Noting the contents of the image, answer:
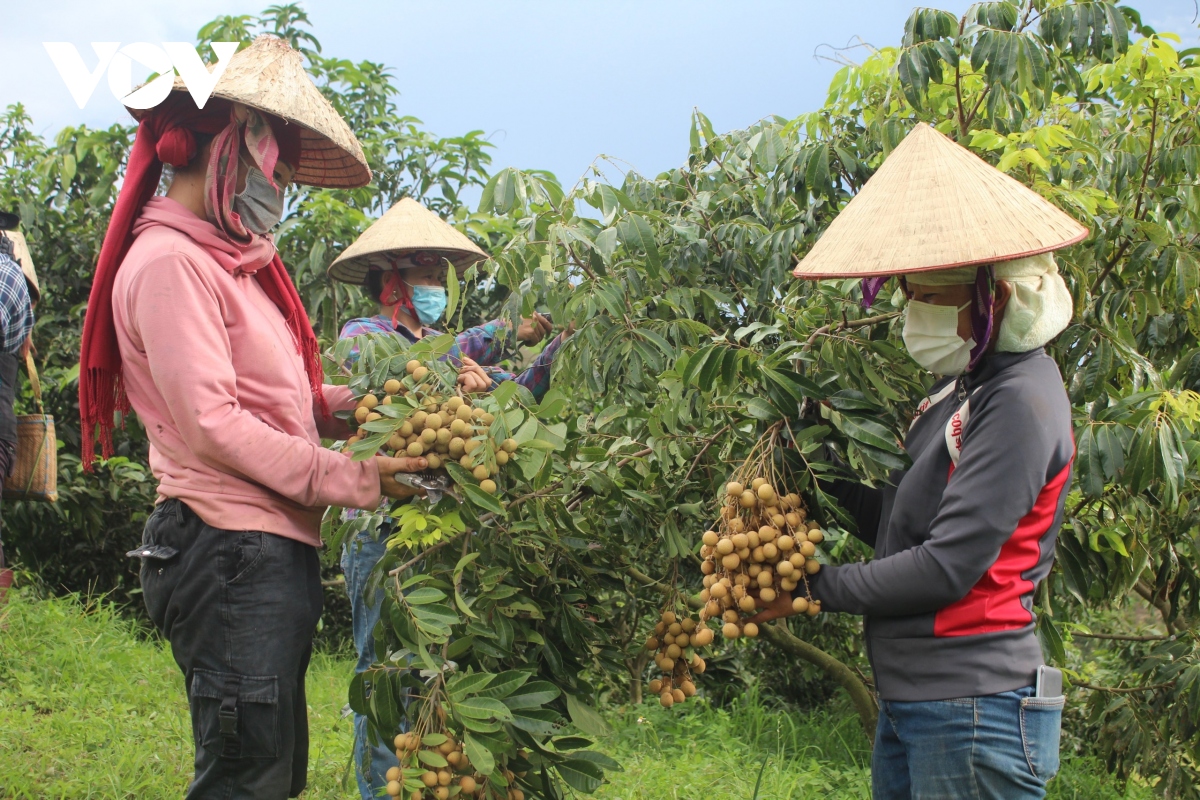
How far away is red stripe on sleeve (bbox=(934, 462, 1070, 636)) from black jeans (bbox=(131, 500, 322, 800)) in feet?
3.58

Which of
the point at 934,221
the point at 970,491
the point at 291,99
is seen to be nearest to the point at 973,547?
the point at 970,491

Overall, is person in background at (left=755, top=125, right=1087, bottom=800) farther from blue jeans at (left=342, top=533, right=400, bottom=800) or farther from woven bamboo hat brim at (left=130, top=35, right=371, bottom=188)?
blue jeans at (left=342, top=533, right=400, bottom=800)

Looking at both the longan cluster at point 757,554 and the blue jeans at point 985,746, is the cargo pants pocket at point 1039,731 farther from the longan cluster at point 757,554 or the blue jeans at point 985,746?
the longan cluster at point 757,554

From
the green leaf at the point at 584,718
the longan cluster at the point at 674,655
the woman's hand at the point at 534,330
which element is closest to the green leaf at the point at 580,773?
the green leaf at the point at 584,718

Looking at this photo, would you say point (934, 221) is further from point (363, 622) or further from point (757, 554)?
point (363, 622)

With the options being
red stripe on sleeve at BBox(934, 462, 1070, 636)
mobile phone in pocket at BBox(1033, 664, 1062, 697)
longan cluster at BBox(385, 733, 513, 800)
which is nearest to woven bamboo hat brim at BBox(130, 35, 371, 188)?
longan cluster at BBox(385, 733, 513, 800)

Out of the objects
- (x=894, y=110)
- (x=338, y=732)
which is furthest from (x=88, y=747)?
(x=894, y=110)

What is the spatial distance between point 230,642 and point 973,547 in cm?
120

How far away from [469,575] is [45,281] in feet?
14.0

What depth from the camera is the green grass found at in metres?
2.94

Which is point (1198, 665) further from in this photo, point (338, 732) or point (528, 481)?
point (338, 732)

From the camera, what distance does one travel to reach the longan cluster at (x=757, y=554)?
5.16 feet

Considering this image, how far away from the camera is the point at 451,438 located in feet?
5.61

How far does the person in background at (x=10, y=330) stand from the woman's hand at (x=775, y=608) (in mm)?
2759
